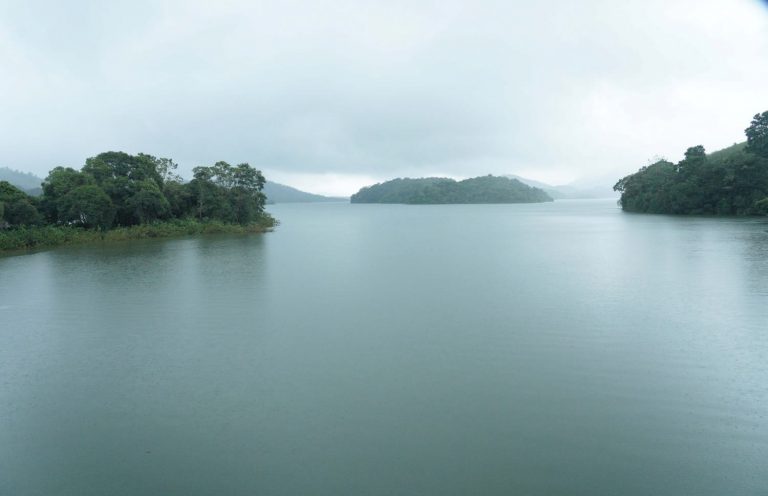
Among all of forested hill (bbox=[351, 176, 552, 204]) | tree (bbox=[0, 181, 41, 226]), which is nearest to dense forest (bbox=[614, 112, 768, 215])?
tree (bbox=[0, 181, 41, 226])

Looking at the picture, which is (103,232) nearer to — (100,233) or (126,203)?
(100,233)

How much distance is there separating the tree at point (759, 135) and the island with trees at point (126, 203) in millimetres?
49133

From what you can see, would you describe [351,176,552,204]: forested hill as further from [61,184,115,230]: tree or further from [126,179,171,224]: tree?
[61,184,115,230]: tree

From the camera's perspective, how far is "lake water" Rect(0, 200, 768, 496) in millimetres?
4992

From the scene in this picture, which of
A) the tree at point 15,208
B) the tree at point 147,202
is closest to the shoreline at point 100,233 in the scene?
the tree at point 15,208

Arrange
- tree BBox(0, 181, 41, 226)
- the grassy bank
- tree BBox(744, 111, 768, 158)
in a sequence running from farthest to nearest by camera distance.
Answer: tree BBox(744, 111, 768, 158)
tree BBox(0, 181, 41, 226)
the grassy bank

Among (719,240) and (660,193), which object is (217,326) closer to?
(719,240)

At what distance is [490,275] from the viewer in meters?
17.2

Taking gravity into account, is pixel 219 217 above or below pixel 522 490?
above

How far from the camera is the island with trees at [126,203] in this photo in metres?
28.5

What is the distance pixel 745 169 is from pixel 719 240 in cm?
2723

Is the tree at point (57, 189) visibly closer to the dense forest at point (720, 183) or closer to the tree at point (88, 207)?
the tree at point (88, 207)

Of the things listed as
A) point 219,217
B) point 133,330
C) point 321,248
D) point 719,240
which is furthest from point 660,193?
point 133,330

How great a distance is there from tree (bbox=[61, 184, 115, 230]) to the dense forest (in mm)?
50508
